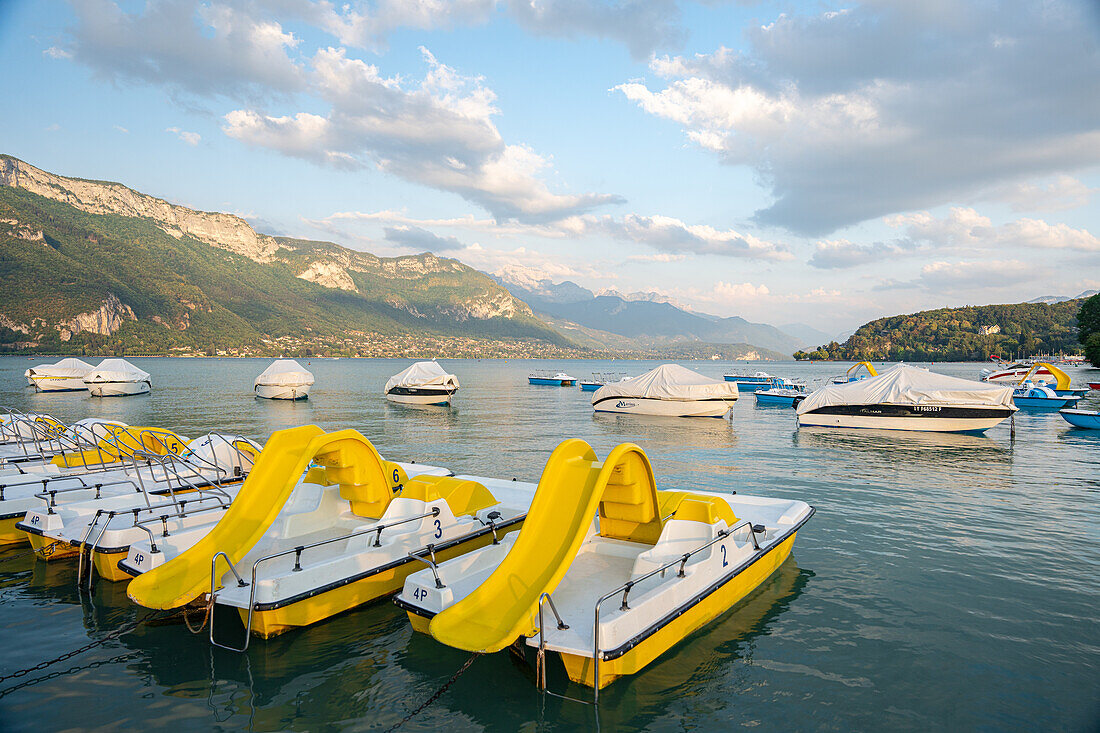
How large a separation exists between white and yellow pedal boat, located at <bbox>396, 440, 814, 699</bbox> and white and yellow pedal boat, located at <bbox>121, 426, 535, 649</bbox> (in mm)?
1445

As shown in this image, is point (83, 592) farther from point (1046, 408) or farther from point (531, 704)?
point (1046, 408)

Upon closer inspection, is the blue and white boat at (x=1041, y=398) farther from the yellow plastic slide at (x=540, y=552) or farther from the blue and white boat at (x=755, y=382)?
the yellow plastic slide at (x=540, y=552)

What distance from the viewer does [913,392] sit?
3366cm

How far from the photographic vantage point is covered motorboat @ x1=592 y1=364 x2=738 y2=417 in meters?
43.9

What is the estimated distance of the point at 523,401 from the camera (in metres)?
61.5

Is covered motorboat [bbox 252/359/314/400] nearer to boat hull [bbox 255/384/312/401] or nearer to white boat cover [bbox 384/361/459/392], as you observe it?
boat hull [bbox 255/384/312/401]

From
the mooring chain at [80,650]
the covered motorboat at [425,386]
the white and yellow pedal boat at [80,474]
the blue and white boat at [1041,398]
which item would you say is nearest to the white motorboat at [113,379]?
the covered motorboat at [425,386]

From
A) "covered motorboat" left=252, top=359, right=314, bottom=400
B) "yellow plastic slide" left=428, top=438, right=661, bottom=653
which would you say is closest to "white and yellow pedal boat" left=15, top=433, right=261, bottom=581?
"yellow plastic slide" left=428, top=438, right=661, bottom=653

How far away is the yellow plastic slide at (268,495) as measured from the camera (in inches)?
319

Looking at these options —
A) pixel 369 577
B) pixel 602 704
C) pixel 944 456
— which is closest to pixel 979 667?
pixel 602 704

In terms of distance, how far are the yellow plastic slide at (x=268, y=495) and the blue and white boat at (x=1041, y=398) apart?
59.9 meters

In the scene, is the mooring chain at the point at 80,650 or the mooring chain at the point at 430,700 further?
the mooring chain at the point at 80,650

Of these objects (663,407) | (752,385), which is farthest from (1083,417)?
(752,385)

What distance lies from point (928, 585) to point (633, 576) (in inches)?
264
